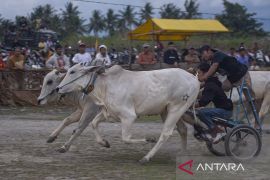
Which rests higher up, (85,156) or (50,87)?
(50,87)

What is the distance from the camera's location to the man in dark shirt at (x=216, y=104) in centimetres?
1020

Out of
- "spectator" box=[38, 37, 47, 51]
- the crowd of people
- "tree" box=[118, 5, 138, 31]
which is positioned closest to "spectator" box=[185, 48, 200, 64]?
the crowd of people

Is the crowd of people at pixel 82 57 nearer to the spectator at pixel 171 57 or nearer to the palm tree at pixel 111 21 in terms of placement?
the spectator at pixel 171 57

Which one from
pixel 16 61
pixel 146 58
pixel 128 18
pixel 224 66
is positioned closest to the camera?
pixel 224 66

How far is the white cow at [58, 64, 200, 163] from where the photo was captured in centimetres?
991

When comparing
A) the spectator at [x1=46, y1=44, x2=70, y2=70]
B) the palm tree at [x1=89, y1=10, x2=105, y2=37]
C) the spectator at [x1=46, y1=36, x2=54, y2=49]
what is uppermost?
the spectator at [x1=46, y1=44, x2=70, y2=70]

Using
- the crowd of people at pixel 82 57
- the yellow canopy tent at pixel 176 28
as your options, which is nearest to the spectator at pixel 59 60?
the crowd of people at pixel 82 57

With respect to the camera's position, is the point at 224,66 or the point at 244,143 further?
the point at 224,66

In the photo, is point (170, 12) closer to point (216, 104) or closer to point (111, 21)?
point (111, 21)

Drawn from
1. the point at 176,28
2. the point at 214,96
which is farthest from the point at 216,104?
the point at 176,28

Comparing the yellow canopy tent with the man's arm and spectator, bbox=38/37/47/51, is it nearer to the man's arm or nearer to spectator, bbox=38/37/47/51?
spectator, bbox=38/37/47/51

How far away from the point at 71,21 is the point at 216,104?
65.8 m

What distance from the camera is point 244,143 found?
10203 millimetres

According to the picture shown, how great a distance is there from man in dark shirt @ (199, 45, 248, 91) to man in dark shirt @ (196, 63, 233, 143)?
0.17 metres
